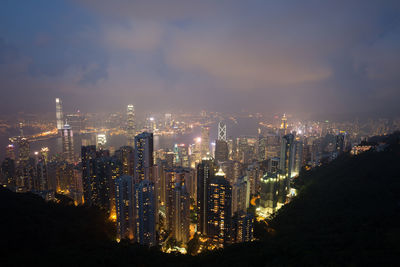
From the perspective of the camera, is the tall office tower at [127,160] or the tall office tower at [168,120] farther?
the tall office tower at [168,120]

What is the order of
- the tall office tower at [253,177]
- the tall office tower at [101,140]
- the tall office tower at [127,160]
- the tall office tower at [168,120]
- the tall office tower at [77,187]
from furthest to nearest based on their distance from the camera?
the tall office tower at [168,120] < the tall office tower at [101,140] < the tall office tower at [253,177] < the tall office tower at [127,160] < the tall office tower at [77,187]

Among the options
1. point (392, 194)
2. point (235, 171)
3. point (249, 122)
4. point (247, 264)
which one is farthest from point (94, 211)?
point (249, 122)

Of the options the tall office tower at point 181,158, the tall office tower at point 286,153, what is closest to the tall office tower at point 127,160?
the tall office tower at point 181,158

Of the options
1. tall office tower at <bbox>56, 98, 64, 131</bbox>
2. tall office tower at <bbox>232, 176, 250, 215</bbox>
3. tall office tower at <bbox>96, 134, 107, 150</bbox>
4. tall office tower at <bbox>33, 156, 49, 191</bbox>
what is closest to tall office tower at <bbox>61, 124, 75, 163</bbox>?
tall office tower at <bbox>56, 98, 64, 131</bbox>

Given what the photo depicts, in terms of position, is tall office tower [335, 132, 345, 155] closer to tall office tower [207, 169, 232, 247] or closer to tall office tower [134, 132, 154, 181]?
tall office tower [207, 169, 232, 247]

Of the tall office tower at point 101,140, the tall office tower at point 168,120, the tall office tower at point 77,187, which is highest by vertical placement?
the tall office tower at point 168,120

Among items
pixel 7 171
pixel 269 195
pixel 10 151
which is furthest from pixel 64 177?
pixel 269 195

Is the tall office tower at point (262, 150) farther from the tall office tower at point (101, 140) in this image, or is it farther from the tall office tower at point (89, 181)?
the tall office tower at point (101, 140)

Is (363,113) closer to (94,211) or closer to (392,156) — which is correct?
(392,156)

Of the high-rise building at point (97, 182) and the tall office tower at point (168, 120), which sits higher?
the tall office tower at point (168, 120)
